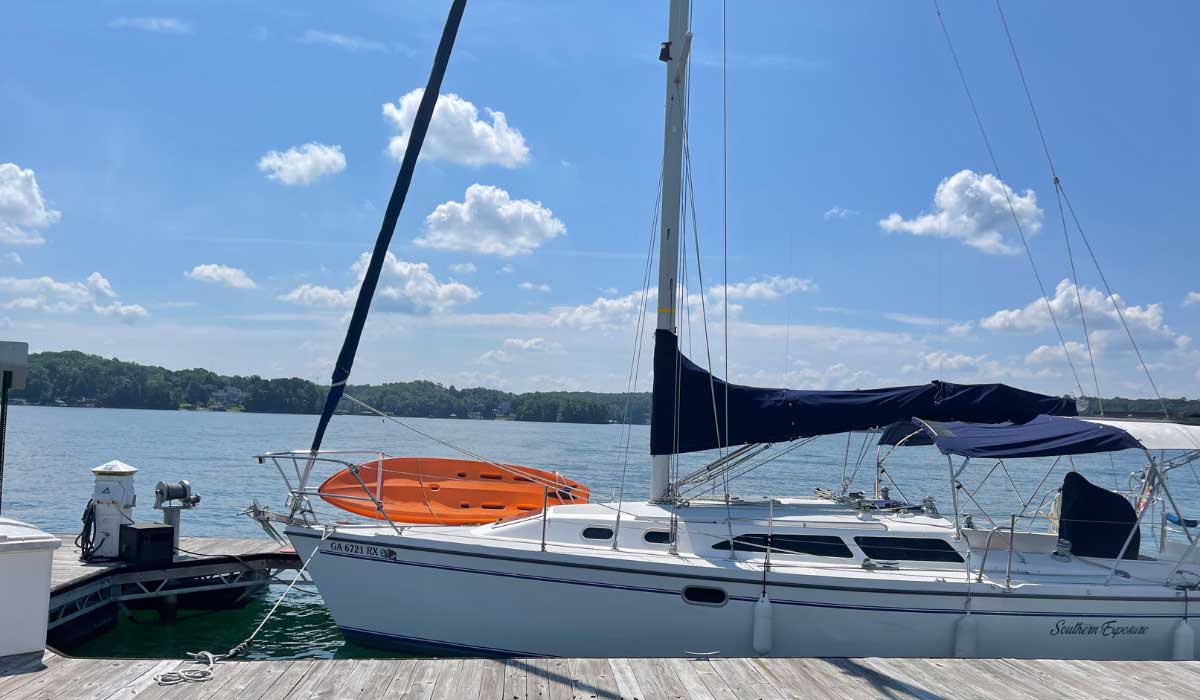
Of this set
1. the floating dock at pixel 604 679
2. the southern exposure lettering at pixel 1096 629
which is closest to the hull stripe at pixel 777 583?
the southern exposure lettering at pixel 1096 629

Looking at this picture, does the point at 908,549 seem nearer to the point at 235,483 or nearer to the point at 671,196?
the point at 671,196

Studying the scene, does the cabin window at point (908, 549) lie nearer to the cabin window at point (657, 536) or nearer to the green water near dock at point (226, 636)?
the cabin window at point (657, 536)

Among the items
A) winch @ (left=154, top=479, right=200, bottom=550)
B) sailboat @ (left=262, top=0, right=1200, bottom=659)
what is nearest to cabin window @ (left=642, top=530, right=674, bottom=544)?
sailboat @ (left=262, top=0, right=1200, bottom=659)

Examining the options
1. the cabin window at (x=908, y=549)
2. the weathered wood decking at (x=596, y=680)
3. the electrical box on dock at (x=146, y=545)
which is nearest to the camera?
the weathered wood decking at (x=596, y=680)

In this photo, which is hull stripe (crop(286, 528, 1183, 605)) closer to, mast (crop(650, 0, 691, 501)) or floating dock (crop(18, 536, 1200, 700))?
floating dock (crop(18, 536, 1200, 700))

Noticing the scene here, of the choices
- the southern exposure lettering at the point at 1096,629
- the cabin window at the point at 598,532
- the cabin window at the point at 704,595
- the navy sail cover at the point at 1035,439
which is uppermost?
the navy sail cover at the point at 1035,439

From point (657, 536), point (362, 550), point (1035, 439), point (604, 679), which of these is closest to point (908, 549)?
point (1035, 439)

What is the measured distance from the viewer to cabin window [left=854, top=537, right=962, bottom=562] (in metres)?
9.11

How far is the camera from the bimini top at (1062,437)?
8539mm

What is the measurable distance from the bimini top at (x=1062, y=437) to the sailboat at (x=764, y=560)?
2 cm

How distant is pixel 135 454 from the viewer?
1698 inches

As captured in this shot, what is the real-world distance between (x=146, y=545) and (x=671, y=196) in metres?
7.80

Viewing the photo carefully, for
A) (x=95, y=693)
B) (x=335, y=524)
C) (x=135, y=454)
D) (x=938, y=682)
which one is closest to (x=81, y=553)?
(x=335, y=524)

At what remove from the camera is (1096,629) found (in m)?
8.58
